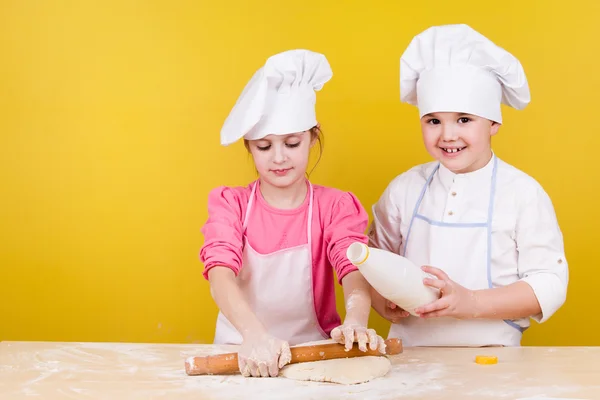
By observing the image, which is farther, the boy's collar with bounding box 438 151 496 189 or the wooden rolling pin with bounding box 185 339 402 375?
the boy's collar with bounding box 438 151 496 189

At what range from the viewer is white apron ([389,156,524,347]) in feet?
5.71

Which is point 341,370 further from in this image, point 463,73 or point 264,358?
point 463,73

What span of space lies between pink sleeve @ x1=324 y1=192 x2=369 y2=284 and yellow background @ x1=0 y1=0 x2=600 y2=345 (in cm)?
61

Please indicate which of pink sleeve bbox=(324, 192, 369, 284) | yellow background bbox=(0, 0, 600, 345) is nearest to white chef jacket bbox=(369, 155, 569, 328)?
pink sleeve bbox=(324, 192, 369, 284)

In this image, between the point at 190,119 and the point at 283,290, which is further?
the point at 190,119

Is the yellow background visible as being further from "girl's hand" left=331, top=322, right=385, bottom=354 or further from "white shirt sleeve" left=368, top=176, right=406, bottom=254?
"girl's hand" left=331, top=322, right=385, bottom=354

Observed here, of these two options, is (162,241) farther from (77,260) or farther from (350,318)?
(350,318)

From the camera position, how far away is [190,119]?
7.95 ft

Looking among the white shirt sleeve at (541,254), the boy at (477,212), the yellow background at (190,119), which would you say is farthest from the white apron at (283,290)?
the yellow background at (190,119)

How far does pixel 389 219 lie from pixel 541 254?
1.13ft

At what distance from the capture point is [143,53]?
94.7 inches

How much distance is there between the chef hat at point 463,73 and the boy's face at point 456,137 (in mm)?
26

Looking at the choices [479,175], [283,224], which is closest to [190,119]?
[283,224]

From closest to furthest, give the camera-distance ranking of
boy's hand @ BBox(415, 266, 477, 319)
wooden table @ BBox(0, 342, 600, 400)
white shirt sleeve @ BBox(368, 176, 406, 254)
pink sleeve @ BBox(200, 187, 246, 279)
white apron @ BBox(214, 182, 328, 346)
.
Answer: wooden table @ BBox(0, 342, 600, 400), boy's hand @ BBox(415, 266, 477, 319), pink sleeve @ BBox(200, 187, 246, 279), white apron @ BBox(214, 182, 328, 346), white shirt sleeve @ BBox(368, 176, 406, 254)
